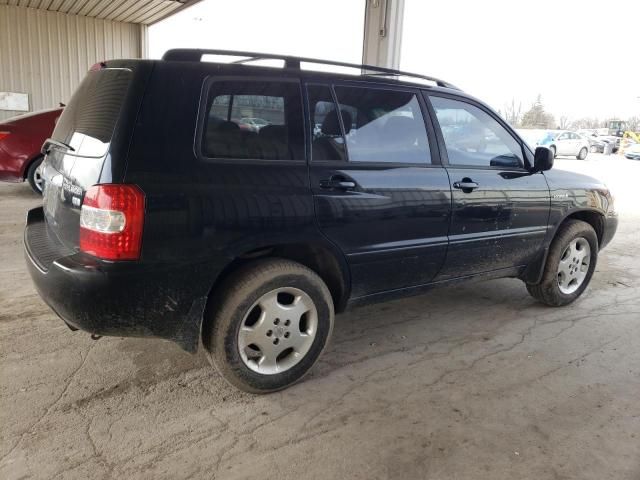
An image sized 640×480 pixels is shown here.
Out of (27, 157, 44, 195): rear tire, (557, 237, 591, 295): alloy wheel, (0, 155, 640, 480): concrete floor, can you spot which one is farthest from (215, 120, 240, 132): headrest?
(27, 157, 44, 195): rear tire

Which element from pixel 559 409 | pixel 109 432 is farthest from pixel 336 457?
pixel 559 409

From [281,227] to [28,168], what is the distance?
680 cm

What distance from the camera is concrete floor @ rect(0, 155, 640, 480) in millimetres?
2270

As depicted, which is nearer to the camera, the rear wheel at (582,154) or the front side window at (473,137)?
the front side window at (473,137)

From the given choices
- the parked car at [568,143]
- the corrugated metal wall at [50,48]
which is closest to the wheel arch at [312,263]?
the corrugated metal wall at [50,48]

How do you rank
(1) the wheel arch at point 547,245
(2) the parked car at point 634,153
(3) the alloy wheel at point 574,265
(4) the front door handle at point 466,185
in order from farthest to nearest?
(2) the parked car at point 634,153 < (3) the alloy wheel at point 574,265 < (1) the wheel arch at point 547,245 < (4) the front door handle at point 466,185

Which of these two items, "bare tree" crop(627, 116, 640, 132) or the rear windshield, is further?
"bare tree" crop(627, 116, 640, 132)

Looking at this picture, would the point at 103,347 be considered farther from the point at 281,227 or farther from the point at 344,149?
the point at 344,149

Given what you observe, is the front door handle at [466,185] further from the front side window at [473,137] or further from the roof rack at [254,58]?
the roof rack at [254,58]

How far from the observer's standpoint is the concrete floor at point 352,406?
227 centimetres

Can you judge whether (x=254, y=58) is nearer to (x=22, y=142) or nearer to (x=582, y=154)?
(x=22, y=142)

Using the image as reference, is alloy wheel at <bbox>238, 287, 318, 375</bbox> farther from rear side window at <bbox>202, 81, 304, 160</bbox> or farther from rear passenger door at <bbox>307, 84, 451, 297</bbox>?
rear side window at <bbox>202, 81, 304, 160</bbox>

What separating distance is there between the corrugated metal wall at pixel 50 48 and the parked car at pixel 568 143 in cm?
2010

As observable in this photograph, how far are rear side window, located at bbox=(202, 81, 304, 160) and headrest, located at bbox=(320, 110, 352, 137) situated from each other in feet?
0.57
